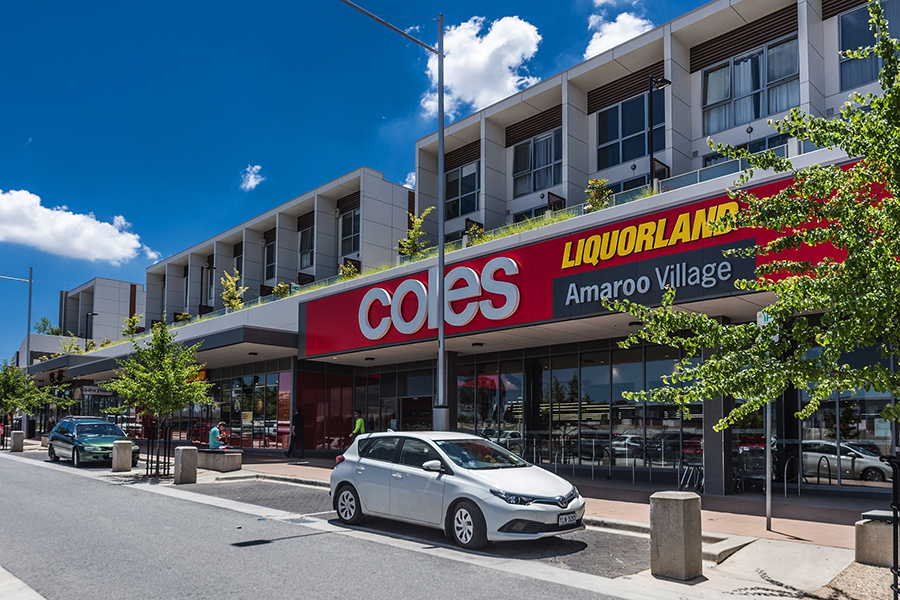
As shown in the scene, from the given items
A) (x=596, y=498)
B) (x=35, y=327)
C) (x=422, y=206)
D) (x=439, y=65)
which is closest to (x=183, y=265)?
(x=35, y=327)

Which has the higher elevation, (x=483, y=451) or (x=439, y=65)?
(x=439, y=65)

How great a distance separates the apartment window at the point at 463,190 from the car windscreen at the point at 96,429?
14.9 metres

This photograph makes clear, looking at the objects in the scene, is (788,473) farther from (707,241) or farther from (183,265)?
(183,265)

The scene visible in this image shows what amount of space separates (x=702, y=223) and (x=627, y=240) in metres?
1.67

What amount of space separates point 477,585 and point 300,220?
35.8 m

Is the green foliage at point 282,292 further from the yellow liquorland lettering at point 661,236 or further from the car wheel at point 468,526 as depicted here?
the car wheel at point 468,526

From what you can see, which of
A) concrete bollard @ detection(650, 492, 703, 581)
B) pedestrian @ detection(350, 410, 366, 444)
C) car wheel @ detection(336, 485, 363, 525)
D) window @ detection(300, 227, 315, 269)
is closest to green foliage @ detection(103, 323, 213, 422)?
pedestrian @ detection(350, 410, 366, 444)

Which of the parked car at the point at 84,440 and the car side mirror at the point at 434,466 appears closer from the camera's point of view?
the car side mirror at the point at 434,466

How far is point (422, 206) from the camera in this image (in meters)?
31.0

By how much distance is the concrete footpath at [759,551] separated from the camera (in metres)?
7.69

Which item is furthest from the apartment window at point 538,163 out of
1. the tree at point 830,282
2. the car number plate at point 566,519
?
the tree at point 830,282

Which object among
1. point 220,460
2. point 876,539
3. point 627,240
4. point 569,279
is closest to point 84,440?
point 220,460

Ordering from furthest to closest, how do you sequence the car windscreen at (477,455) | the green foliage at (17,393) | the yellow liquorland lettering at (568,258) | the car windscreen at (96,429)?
the green foliage at (17,393), the car windscreen at (96,429), the yellow liquorland lettering at (568,258), the car windscreen at (477,455)

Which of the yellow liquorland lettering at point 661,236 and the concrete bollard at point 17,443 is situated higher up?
the yellow liquorland lettering at point 661,236
